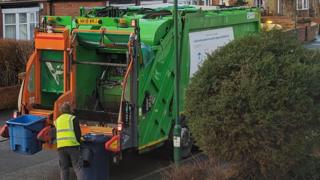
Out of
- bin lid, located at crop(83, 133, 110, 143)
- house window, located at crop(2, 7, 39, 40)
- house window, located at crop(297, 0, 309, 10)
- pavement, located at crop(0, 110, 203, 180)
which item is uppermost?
house window, located at crop(297, 0, 309, 10)

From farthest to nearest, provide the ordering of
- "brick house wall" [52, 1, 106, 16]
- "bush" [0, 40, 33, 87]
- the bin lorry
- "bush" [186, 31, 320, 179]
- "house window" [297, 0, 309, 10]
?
"house window" [297, 0, 309, 10], "brick house wall" [52, 1, 106, 16], "bush" [0, 40, 33, 87], the bin lorry, "bush" [186, 31, 320, 179]

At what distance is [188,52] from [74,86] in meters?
2.16

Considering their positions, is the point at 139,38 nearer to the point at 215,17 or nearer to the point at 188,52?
the point at 188,52

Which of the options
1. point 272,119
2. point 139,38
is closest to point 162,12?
point 139,38

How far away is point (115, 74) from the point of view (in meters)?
10.1

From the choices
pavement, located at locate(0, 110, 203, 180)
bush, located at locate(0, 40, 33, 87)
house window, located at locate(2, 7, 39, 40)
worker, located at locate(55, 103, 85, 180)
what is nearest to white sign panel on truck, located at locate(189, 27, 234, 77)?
pavement, located at locate(0, 110, 203, 180)

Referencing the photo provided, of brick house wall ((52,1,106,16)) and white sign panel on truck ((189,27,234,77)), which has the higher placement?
brick house wall ((52,1,106,16))

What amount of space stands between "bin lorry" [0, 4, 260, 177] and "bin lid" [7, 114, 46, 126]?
0.57ft

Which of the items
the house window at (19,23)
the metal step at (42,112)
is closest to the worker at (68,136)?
the metal step at (42,112)

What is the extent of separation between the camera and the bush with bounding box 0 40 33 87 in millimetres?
16016

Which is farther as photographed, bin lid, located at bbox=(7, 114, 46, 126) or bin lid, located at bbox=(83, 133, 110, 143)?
bin lid, located at bbox=(7, 114, 46, 126)

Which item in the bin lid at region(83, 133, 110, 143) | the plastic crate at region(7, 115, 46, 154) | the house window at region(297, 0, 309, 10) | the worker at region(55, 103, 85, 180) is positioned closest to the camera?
the worker at region(55, 103, 85, 180)

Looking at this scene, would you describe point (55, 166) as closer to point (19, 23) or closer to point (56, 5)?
point (56, 5)

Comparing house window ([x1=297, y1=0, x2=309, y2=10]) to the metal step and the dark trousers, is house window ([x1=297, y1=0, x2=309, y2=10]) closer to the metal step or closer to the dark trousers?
the metal step
